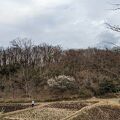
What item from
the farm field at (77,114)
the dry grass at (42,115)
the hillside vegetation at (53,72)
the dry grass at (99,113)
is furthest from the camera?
the hillside vegetation at (53,72)

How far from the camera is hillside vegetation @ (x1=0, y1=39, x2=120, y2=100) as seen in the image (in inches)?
1929

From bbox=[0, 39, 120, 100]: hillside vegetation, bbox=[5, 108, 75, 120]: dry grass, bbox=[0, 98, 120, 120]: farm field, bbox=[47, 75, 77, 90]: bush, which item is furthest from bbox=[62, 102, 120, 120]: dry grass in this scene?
bbox=[47, 75, 77, 90]: bush

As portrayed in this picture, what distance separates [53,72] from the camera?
56438mm

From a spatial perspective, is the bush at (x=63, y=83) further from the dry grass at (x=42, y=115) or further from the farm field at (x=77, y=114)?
the dry grass at (x=42, y=115)

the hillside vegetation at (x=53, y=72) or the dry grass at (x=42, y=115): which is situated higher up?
the hillside vegetation at (x=53, y=72)

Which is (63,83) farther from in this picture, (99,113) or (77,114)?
(77,114)

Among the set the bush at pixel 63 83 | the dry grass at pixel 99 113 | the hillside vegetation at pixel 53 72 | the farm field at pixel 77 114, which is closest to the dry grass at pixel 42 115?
the farm field at pixel 77 114

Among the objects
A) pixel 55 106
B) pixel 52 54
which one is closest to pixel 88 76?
pixel 52 54

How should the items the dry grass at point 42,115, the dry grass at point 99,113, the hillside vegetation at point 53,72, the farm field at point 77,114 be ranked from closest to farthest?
1. the dry grass at point 99,113
2. the farm field at point 77,114
3. the dry grass at point 42,115
4. the hillside vegetation at point 53,72

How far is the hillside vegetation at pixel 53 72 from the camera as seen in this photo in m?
49.0

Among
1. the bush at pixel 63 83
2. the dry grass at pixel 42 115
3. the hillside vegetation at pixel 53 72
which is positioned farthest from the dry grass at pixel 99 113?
the bush at pixel 63 83

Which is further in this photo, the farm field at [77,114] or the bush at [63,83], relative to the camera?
the bush at [63,83]

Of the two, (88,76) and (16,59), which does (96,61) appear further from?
(16,59)

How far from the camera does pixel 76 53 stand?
216ft
